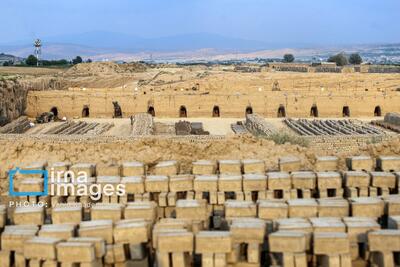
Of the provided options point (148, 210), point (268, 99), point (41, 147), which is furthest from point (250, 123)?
point (148, 210)

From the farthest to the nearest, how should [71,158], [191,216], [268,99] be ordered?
[268,99] → [71,158] → [191,216]

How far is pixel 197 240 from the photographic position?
6.14 m

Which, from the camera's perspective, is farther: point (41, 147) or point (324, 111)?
point (324, 111)

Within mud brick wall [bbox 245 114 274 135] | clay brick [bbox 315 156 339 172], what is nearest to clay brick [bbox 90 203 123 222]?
clay brick [bbox 315 156 339 172]

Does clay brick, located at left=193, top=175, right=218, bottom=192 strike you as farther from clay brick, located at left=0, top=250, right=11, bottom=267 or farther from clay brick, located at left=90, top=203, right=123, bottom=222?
clay brick, located at left=0, top=250, right=11, bottom=267

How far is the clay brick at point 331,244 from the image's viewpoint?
611 cm

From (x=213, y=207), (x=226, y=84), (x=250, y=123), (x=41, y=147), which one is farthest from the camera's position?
(x=226, y=84)

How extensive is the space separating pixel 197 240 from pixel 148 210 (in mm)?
1220

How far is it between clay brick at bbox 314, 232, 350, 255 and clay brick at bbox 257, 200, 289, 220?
3.20ft

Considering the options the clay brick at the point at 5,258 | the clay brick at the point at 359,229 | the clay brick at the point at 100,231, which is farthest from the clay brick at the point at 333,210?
the clay brick at the point at 5,258

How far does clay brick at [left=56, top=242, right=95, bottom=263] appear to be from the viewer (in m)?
6.07

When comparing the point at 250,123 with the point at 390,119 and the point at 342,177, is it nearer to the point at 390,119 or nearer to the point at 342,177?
the point at 390,119

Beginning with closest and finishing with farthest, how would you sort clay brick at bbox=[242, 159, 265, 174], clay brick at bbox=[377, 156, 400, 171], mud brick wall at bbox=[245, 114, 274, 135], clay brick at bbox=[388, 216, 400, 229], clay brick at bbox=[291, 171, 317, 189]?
clay brick at bbox=[388, 216, 400, 229]
clay brick at bbox=[291, 171, 317, 189]
clay brick at bbox=[242, 159, 265, 174]
clay brick at bbox=[377, 156, 400, 171]
mud brick wall at bbox=[245, 114, 274, 135]

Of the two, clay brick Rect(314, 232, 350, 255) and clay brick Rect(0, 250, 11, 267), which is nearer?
clay brick Rect(314, 232, 350, 255)
